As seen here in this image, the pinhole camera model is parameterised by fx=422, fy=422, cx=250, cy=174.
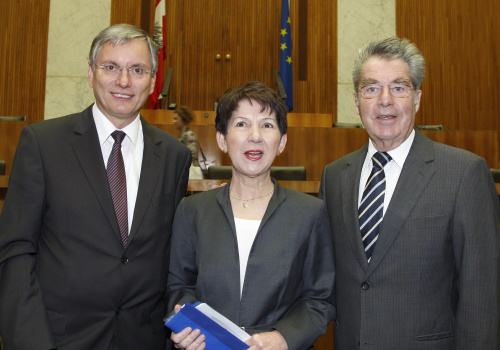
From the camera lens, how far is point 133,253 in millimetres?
1622

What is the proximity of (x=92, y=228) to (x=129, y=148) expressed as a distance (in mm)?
393

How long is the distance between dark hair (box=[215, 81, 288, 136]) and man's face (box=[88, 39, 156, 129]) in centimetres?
38

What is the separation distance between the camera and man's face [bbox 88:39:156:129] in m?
1.75

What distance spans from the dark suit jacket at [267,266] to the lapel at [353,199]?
0.10 meters

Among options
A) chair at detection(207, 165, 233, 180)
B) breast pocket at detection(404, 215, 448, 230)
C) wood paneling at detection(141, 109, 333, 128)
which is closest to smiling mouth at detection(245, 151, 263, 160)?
breast pocket at detection(404, 215, 448, 230)

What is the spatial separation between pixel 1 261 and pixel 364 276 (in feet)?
4.31

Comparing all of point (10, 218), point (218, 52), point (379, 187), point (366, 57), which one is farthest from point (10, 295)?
point (218, 52)

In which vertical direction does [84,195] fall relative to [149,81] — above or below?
below

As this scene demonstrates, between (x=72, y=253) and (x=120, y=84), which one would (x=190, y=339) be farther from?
(x=120, y=84)

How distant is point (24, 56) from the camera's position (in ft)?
26.9

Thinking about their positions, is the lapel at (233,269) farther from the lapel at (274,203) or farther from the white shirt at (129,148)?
the white shirt at (129,148)

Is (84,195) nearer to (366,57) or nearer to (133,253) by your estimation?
(133,253)

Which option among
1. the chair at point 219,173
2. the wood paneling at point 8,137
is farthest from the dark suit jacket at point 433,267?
the wood paneling at point 8,137

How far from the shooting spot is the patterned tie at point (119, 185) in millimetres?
1631
